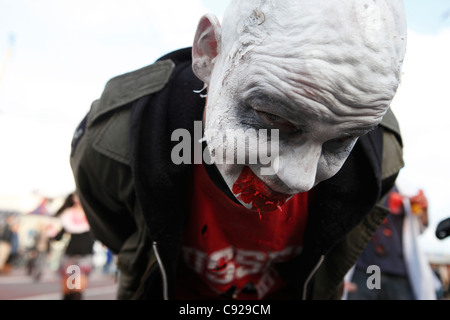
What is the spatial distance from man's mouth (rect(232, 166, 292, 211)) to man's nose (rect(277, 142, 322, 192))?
3.8 inches

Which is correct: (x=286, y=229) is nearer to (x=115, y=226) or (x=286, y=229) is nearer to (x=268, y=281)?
(x=268, y=281)

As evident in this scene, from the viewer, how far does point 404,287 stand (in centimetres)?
317

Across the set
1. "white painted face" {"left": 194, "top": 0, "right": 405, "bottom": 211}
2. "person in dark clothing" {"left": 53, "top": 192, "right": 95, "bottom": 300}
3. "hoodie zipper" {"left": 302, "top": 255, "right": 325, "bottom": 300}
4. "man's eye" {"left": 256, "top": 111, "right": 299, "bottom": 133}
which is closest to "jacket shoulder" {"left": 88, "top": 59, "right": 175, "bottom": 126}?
"white painted face" {"left": 194, "top": 0, "right": 405, "bottom": 211}

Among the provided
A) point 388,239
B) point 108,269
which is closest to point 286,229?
point 388,239

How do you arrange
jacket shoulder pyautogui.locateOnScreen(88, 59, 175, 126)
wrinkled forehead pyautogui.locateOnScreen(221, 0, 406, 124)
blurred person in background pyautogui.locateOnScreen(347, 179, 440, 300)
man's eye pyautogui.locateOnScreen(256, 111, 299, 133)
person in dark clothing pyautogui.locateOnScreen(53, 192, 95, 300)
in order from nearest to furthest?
wrinkled forehead pyautogui.locateOnScreen(221, 0, 406, 124) < man's eye pyautogui.locateOnScreen(256, 111, 299, 133) < jacket shoulder pyautogui.locateOnScreen(88, 59, 175, 126) < blurred person in background pyautogui.locateOnScreen(347, 179, 440, 300) < person in dark clothing pyautogui.locateOnScreen(53, 192, 95, 300)

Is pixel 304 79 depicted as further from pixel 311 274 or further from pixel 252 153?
pixel 311 274

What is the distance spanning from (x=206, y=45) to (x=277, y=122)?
429 millimetres

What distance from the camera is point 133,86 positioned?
6.09 ft

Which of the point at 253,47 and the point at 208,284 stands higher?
the point at 253,47

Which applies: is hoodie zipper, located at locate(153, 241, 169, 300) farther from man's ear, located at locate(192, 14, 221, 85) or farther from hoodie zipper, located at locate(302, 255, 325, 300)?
man's ear, located at locate(192, 14, 221, 85)

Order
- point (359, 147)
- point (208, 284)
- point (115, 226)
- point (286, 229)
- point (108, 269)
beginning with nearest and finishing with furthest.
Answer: point (359, 147), point (286, 229), point (208, 284), point (115, 226), point (108, 269)

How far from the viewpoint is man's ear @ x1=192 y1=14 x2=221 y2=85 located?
1305 mm

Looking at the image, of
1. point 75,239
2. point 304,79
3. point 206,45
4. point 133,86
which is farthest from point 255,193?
point 75,239

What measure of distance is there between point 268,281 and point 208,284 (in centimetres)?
30
